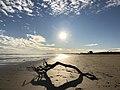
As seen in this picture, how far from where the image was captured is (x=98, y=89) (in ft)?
23.2

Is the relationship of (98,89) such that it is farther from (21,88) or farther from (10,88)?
(10,88)

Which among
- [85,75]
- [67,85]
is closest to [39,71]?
[85,75]

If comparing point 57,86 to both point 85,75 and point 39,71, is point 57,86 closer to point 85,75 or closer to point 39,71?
point 85,75

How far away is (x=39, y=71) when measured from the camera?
12312 mm

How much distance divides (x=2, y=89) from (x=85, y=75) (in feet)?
16.6

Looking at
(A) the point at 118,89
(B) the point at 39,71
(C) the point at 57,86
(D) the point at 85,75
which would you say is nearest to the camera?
(A) the point at 118,89

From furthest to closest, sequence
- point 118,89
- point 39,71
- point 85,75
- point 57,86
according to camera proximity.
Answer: point 39,71, point 85,75, point 57,86, point 118,89

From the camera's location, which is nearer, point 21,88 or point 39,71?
point 21,88

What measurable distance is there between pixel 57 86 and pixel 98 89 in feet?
6.04

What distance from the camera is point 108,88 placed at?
7.24 metres

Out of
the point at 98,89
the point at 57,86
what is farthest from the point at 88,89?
the point at 57,86

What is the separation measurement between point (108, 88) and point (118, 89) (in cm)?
42

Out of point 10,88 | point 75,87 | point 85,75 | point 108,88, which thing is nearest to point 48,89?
point 75,87

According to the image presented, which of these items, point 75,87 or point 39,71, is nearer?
point 75,87
